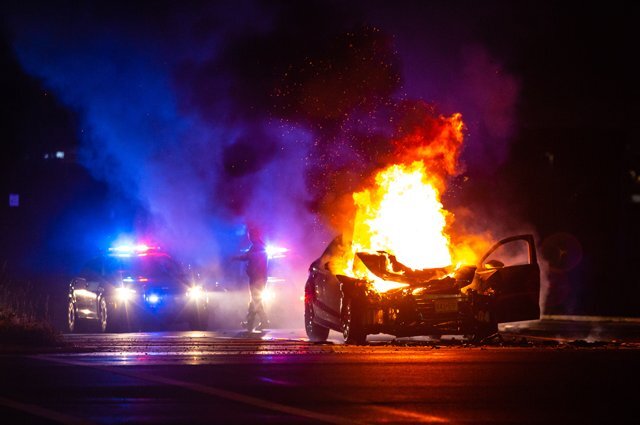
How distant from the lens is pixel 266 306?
25000 mm

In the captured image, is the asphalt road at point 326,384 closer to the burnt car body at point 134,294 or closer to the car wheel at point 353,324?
the car wheel at point 353,324

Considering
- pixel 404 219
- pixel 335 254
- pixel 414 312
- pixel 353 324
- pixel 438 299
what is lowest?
pixel 353 324

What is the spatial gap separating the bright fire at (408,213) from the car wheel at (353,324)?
498 mm

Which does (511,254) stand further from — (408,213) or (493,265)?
(493,265)

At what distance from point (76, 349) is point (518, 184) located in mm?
36089

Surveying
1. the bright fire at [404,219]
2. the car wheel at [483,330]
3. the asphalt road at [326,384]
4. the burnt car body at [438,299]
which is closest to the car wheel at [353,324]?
the burnt car body at [438,299]

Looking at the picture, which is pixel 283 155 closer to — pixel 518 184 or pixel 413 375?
pixel 518 184

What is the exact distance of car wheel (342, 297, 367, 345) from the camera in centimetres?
1741


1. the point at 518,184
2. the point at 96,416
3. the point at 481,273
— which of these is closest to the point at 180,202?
the point at 518,184

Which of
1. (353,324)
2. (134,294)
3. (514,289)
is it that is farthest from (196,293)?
(514,289)

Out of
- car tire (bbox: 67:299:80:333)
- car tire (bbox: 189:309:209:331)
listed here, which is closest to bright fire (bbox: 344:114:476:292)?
car tire (bbox: 189:309:209:331)

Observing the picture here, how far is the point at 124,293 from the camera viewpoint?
23141mm

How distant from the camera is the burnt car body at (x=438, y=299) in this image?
17.3 metres

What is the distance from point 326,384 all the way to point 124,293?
12.3 meters
